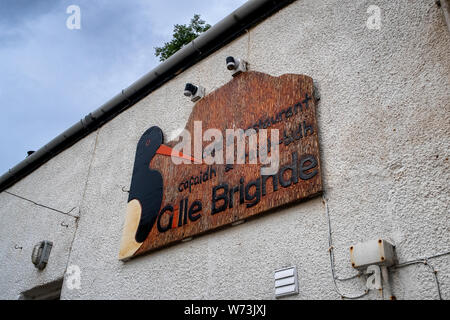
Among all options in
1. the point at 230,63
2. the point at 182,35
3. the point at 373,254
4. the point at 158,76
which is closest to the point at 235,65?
the point at 230,63

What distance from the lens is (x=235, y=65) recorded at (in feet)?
15.0

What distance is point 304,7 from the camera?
4.50 metres

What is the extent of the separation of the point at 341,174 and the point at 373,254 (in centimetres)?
74

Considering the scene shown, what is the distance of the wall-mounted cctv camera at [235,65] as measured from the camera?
179 inches

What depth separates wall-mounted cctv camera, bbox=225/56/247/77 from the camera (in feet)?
14.9

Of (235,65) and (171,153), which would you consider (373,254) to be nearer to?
(235,65)

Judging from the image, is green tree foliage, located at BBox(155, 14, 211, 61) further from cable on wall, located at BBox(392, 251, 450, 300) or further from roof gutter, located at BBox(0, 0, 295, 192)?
cable on wall, located at BBox(392, 251, 450, 300)

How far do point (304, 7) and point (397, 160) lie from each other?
6.73 feet

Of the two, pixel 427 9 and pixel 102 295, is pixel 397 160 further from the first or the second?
pixel 102 295

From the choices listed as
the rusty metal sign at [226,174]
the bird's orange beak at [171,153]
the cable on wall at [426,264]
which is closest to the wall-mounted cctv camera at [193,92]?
the rusty metal sign at [226,174]

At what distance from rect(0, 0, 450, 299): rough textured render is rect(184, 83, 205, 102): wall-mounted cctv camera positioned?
126 millimetres

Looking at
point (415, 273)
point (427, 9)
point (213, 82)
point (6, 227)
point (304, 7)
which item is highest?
point (304, 7)

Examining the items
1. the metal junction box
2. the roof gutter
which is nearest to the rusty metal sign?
the metal junction box

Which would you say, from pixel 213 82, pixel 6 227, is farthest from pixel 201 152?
pixel 6 227
